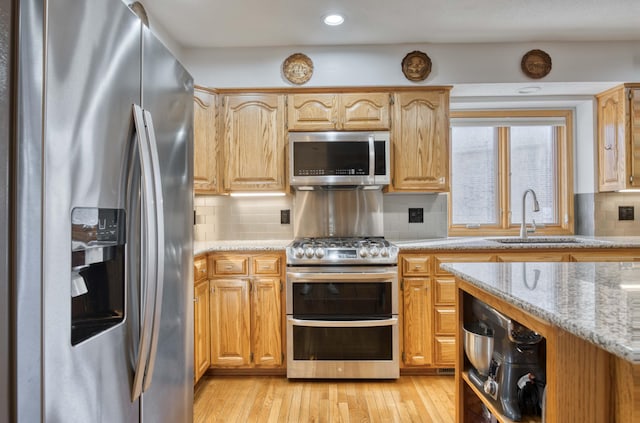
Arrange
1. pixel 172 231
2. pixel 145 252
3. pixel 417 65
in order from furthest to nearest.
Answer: pixel 417 65 < pixel 172 231 < pixel 145 252

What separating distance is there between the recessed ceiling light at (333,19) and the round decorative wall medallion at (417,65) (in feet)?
2.17

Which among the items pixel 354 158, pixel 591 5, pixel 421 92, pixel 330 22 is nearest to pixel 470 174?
pixel 421 92

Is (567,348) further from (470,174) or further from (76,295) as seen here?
(470,174)

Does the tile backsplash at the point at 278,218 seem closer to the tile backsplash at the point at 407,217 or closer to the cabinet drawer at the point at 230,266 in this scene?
the tile backsplash at the point at 407,217

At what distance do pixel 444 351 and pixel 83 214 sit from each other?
8.34ft

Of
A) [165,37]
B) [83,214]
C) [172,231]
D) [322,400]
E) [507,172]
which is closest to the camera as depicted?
[83,214]

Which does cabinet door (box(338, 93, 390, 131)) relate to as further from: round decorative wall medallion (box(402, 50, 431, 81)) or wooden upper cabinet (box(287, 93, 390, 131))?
round decorative wall medallion (box(402, 50, 431, 81))

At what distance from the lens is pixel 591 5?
2.56 metres

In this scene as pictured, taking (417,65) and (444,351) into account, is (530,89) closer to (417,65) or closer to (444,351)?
(417,65)

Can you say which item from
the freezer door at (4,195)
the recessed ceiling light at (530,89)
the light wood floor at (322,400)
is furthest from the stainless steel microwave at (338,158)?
the freezer door at (4,195)

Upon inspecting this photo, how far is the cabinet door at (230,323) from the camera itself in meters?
2.77

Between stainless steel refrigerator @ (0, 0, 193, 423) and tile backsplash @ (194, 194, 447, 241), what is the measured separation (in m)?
2.08

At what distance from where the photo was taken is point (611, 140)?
318 centimetres

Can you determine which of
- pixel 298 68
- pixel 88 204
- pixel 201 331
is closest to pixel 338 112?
pixel 298 68
